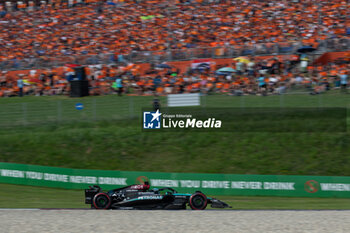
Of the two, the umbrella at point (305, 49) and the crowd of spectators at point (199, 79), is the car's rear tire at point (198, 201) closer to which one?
the crowd of spectators at point (199, 79)

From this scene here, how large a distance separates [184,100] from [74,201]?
325 inches

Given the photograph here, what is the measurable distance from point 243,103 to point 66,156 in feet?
28.5

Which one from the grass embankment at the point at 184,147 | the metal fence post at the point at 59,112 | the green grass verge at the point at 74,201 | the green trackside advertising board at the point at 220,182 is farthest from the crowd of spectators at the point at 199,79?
the green grass verge at the point at 74,201

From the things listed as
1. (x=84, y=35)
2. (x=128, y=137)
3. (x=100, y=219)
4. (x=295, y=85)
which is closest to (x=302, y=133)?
(x=295, y=85)

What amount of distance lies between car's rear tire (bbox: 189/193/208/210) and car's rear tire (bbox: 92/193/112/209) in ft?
7.72

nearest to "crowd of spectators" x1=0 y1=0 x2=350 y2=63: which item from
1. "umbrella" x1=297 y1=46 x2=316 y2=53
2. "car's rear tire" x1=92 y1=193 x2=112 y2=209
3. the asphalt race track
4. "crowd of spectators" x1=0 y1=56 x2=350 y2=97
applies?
"umbrella" x1=297 y1=46 x2=316 y2=53

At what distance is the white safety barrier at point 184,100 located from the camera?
22391mm

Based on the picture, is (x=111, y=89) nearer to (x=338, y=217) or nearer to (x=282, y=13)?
(x=282, y=13)

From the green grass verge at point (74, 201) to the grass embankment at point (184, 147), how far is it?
3.21 m

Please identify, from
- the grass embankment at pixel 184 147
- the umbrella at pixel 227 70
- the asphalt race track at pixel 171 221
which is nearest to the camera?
the asphalt race track at pixel 171 221

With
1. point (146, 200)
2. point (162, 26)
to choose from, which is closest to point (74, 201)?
point (146, 200)

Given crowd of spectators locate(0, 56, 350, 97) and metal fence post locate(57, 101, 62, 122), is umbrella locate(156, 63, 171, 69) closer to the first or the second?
crowd of spectators locate(0, 56, 350, 97)

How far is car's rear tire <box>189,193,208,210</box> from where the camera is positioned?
13375 millimetres

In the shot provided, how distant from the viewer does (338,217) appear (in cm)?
1228
